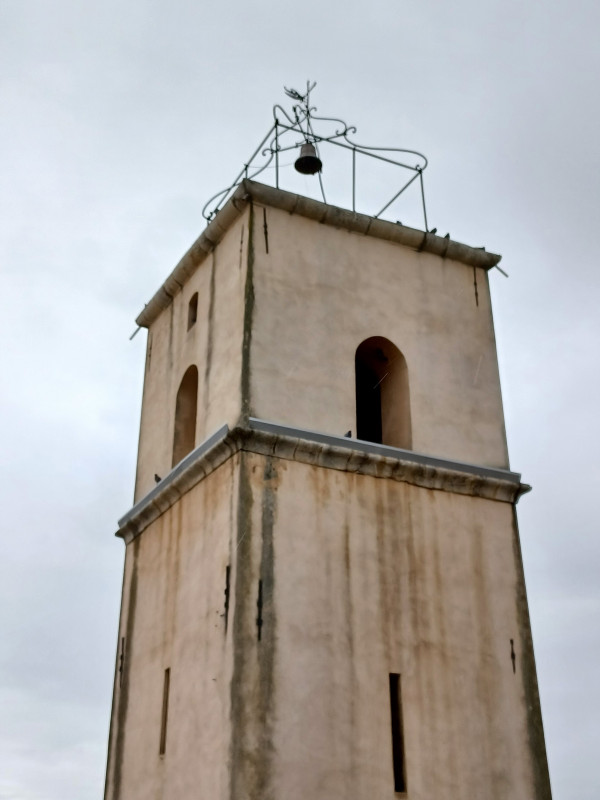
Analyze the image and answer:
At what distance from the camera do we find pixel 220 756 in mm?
13492

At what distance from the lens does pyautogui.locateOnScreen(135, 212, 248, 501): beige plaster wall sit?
16.5m

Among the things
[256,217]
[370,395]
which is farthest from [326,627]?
[256,217]

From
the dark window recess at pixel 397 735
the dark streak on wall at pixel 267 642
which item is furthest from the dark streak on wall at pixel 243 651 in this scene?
the dark window recess at pixel 397 735

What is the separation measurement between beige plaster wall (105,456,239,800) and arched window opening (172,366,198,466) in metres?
1.32

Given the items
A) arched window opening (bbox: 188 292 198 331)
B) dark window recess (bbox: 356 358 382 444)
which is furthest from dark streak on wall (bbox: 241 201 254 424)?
dark window recess (bbox: 356 358 382 444)

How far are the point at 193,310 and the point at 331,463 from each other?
4.54m

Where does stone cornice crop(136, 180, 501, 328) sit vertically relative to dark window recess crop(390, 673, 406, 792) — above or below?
above

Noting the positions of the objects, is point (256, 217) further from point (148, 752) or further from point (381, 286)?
point (148, 752)

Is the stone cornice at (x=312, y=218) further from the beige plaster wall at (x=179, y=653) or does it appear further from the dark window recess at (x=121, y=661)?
the dark window recess at (x=121, y=661)

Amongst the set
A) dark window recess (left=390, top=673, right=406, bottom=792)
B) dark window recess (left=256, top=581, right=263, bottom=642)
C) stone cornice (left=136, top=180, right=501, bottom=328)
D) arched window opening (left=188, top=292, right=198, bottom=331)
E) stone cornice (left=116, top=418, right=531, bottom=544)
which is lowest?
dark window recess (left=390, top=673, right=406, bottom=792)

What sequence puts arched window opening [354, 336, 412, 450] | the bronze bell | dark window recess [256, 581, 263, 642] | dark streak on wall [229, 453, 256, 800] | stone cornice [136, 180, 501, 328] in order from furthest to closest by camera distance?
the bronze bell < stone cornice [136, 180, 501, 328] < arched window opening [354, 336, 412, 450] < dark window recess [256, 581, 263, 642] < dark streak on wall [229, 453, 256, 800]

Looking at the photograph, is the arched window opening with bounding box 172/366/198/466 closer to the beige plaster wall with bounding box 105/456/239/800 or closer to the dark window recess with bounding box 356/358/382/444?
the beige plaster wall with bounding box 105/456/239/800

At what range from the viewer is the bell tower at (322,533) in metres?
14.1

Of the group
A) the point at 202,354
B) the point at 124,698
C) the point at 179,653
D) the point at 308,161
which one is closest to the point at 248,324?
the point at 202,354
